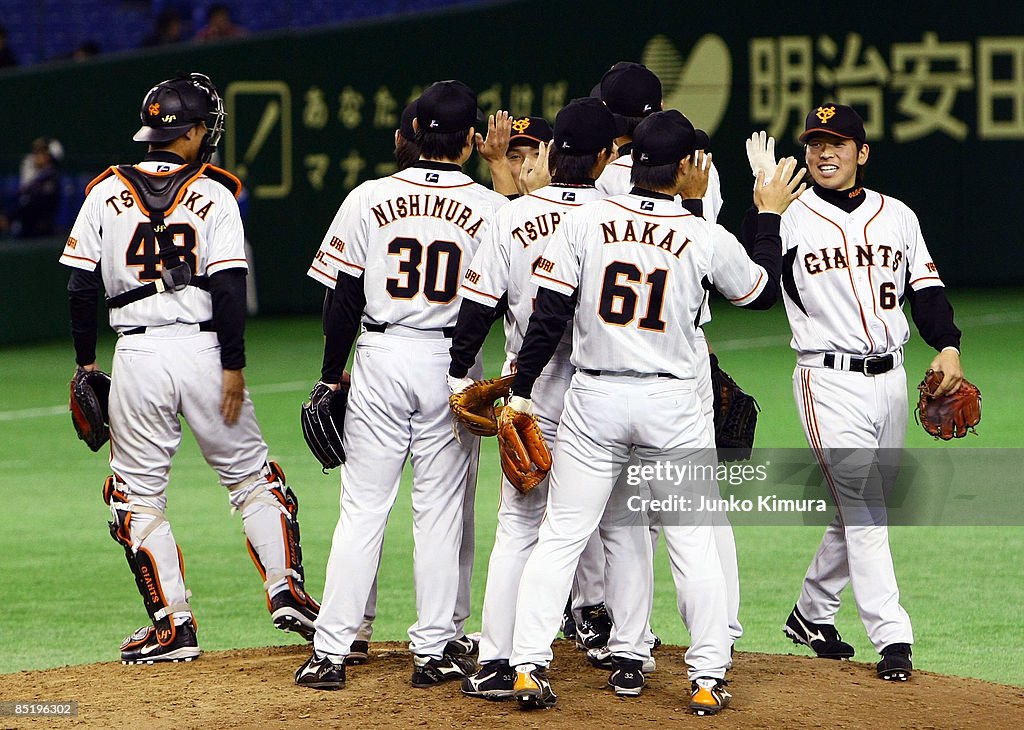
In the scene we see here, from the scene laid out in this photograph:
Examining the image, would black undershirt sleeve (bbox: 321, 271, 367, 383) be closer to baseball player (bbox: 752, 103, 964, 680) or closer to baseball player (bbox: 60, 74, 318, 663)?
baseball player (bbox: 60, 74, 318, 663)

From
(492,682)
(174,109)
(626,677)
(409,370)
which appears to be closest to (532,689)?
(492,682)

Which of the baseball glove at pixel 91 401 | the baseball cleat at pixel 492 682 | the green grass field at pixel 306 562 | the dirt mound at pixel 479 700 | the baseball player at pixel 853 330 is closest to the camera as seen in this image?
the dirt mound at pixel 479 700

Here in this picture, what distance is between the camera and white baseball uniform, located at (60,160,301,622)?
6.10 meters

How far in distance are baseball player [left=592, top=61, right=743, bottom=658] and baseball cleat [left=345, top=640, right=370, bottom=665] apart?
1.01 meters

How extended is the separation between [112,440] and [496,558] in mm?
1631

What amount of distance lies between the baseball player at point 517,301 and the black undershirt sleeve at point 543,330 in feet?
0.74

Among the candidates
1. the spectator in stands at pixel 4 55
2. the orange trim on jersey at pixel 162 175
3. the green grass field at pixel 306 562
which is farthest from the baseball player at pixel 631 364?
the spectator in stands at pixel 4 55

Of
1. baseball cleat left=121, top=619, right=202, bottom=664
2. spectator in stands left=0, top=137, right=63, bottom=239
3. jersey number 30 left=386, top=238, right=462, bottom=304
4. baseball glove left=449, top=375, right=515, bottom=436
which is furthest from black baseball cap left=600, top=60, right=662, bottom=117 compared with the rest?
spectator in stands left=0, top=137, right=63, bottom=239

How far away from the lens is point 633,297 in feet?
17.3

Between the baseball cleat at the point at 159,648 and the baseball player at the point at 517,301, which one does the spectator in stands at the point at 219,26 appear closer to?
the baseball cleat at the point at 159,648

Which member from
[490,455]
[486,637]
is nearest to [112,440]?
[486,637]

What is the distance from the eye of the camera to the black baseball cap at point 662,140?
209 inches

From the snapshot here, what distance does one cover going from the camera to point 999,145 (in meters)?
22.4

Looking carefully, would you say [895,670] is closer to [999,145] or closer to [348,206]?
[348,206]
